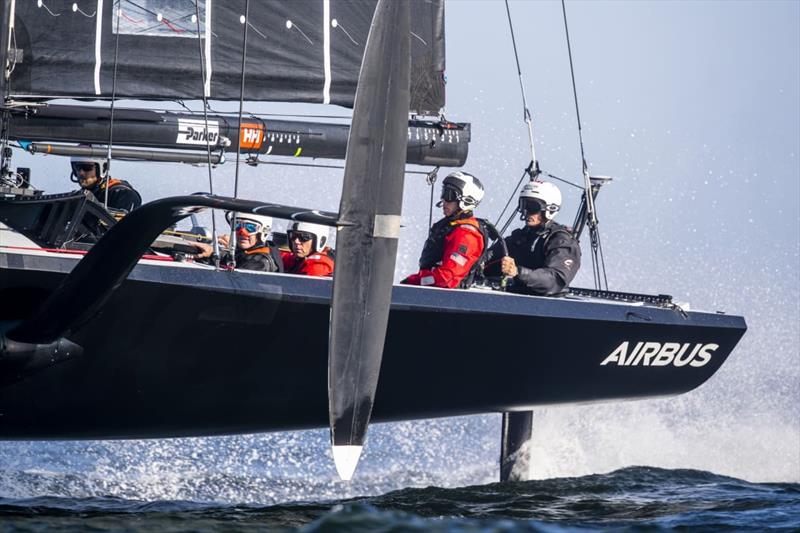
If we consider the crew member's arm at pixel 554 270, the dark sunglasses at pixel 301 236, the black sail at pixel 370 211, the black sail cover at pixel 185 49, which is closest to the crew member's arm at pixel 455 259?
the crew member's arm at pixel 554 270

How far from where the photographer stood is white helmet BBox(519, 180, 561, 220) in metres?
8.12

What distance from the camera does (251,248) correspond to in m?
7.24

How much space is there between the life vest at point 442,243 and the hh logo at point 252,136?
1.33 meters

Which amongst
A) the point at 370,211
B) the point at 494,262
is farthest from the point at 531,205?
the point at 370,211

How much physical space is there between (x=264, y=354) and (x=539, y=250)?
2.15m

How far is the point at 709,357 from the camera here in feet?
27.1

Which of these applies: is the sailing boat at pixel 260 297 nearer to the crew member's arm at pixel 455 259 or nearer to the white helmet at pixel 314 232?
the crew member's arm at pixel 455 259

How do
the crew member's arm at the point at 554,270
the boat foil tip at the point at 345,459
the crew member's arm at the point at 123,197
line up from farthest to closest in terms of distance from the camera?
the crew member's arm at the point at 123,197
the crew member's arm at the point at 554,270
the boat foil tip at the point at 345,459

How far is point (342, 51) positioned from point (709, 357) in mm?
3100

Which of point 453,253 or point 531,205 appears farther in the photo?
point 531,205

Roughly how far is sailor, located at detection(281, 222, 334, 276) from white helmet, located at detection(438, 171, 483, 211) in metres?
0.78

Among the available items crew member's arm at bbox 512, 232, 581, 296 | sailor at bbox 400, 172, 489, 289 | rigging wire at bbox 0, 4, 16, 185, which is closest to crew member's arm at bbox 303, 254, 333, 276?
sailor at bbox 400, 172, 489, 289

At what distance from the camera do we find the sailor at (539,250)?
25.3 ft

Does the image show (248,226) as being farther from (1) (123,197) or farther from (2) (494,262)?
(2) (494,262)
